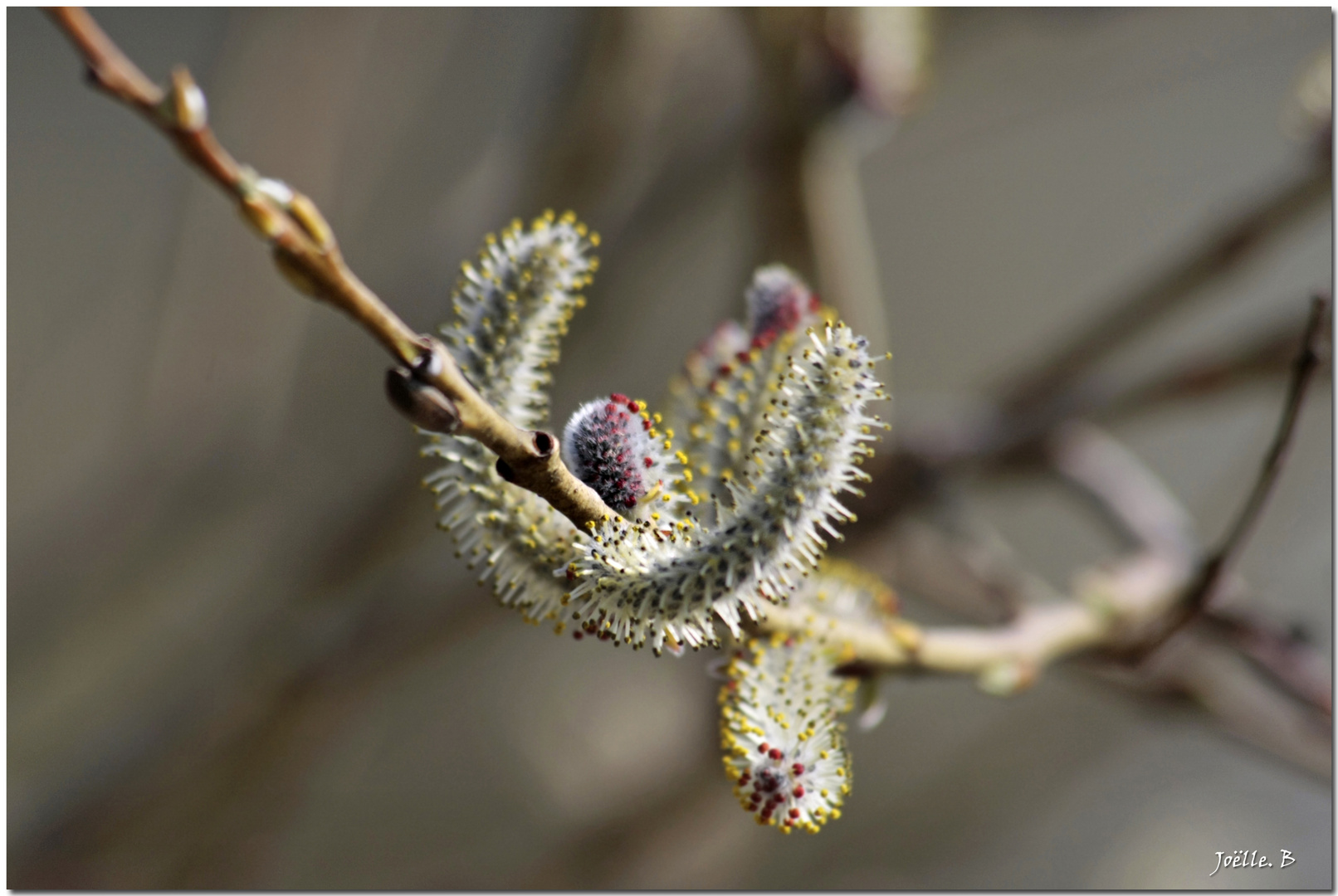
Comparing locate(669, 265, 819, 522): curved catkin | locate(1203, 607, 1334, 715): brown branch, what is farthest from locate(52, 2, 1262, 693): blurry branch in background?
locate(1203, 607, 1334, 715): brown branch

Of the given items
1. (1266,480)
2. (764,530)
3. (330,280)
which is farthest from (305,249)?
(1266,480)

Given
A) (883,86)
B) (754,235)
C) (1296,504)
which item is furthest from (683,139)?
(1296,504)

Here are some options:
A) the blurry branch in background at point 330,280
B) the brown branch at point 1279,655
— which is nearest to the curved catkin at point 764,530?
the blurry branch in background at point 330,280

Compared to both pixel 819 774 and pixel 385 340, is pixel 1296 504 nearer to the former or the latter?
pixel 819 774

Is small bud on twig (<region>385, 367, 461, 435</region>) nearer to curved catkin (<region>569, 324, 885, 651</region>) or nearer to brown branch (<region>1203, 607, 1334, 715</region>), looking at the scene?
curved catkin (<region>569, 324, 885, 651</region>)

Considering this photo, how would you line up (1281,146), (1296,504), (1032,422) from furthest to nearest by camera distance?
(1281,146) < (1296,504) < (1032,422)
